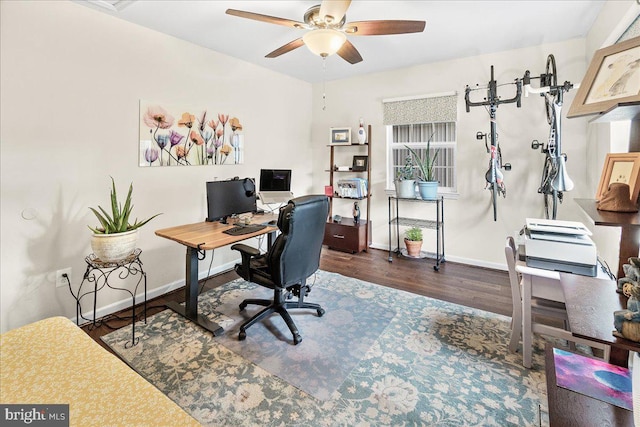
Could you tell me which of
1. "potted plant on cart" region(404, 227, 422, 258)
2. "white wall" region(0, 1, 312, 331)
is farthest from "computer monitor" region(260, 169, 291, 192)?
"potted plant on cart" region(404, 227, 422, 258)

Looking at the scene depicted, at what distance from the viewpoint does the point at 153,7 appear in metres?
2.42

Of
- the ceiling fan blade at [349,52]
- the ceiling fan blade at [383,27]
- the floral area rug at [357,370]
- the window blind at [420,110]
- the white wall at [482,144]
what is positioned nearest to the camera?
the floral area rug at [357,370]

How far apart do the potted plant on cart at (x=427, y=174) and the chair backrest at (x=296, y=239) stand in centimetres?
195

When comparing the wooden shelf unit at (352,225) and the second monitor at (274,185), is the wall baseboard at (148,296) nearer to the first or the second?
the second monitor at (274,185)

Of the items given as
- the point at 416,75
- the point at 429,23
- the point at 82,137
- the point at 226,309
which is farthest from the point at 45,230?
the point at 416,75

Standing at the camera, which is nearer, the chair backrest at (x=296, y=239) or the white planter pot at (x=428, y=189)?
the chair backrest at (x=296, y=239)

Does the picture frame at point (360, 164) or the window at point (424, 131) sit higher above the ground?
the window at point (424, 131)

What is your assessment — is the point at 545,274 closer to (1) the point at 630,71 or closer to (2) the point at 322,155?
(1) the point at 630,71

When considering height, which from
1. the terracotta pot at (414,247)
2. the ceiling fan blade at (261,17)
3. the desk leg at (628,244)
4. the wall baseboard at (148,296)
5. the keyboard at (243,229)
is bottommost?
the wall baseboard at (148,296)

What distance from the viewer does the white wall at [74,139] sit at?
6.96 ft

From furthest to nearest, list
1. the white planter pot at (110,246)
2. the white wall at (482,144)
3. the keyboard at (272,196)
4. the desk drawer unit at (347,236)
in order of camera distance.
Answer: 1. the desk drawer unit at (347,236)
2. the keyboard at (272,196)
3. the white wall at (482,144)
4. the white planter pot at (110,246)

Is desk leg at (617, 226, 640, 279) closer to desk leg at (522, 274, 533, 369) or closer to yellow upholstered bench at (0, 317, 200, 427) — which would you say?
desk leg at (522, 274, 533, 369)

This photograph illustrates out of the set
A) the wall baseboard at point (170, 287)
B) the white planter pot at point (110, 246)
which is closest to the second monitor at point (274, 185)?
the wall baseboard at point (170, 287)

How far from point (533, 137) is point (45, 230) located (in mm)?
4565
